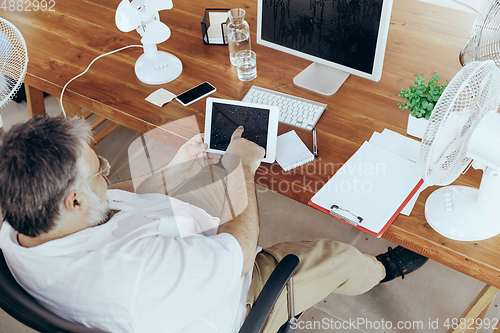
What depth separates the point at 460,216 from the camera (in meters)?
1.07

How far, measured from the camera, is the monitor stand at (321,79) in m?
1.48

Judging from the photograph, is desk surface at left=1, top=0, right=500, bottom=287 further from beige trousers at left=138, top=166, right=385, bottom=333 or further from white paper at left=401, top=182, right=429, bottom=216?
beige trousers at left=138, top=166, right=385, bottom=333

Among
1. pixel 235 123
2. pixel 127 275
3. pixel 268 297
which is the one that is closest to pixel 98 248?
pixel 127 275

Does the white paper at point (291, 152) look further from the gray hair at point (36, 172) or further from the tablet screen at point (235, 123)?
the gray hair at point (36, 172)

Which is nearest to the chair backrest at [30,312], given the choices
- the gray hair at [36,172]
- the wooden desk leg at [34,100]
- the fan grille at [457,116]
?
the gray hair at [36,172]

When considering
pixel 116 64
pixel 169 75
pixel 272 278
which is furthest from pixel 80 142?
pixel 116 64

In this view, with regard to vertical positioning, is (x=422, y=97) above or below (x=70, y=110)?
above

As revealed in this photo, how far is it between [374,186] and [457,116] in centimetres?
35

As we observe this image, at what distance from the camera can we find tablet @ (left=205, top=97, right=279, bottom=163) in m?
1.31

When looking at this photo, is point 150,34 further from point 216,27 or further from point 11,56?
point 11,56

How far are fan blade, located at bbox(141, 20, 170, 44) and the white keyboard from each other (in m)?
0.38

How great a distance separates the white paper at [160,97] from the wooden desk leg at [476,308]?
121 centimetres

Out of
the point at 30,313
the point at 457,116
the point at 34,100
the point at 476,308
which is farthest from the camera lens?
the point at 34,100

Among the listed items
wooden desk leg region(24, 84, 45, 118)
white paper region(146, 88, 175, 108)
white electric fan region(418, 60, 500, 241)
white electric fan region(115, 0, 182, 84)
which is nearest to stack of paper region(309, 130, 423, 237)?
white electric fan region(418, 60, 500, 241)
